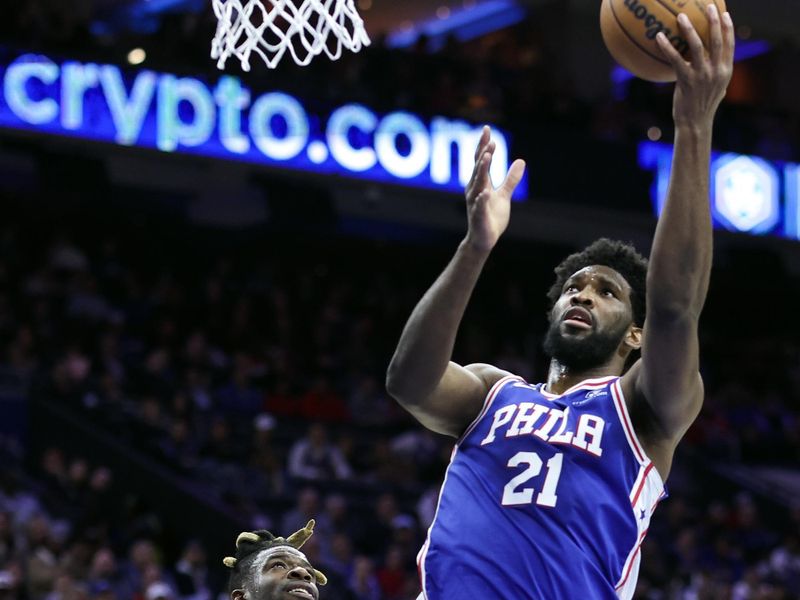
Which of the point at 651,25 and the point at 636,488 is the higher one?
the point at 651,25

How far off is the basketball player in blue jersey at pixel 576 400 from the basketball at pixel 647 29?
8 cm

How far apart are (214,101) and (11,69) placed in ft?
7.26

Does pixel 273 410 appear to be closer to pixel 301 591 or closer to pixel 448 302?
pixel 301 591

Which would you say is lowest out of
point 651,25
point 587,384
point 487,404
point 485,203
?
point 487,404

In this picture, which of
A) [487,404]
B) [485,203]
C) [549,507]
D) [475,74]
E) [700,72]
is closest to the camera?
[700,72]

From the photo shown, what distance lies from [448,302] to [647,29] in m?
0.89

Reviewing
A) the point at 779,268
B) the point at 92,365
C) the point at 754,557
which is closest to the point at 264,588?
the point at 92,365

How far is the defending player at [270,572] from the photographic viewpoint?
402 centimetres

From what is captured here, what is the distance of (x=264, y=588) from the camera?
4.06 metres

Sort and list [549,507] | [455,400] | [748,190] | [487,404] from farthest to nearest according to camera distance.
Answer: [748,190] < [487,404] < [455,400] < [549,507]

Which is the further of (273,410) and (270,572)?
(273,410)

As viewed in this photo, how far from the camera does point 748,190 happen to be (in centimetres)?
1859

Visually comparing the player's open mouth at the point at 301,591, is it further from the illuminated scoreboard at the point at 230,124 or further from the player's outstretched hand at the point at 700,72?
the illuminated scoreboard at the point at 230,124

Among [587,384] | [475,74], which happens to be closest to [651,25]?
[587,384]
